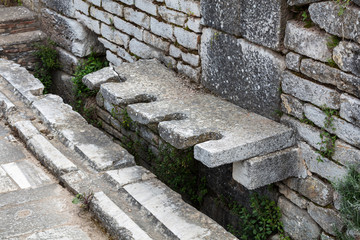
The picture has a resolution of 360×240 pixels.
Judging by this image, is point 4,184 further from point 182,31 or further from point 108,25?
point 108,25

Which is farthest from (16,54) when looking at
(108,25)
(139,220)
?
(139,220)

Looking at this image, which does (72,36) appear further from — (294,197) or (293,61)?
(294,197)

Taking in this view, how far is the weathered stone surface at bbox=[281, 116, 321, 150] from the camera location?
13.1ft

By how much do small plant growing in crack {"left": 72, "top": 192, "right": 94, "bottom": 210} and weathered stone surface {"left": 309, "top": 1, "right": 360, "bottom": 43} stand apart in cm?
207

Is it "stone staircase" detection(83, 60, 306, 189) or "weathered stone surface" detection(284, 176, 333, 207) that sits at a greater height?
"stone staircase" detection(83, 60, 306, 189)

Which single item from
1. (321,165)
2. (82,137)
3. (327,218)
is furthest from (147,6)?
(327,218)

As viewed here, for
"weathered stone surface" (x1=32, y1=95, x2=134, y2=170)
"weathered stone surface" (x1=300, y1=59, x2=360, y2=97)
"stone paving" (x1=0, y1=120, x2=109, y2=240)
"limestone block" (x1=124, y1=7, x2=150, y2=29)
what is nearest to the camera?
"weathered stone surface" (x1=300, y1=59, x2=360, y2=97)

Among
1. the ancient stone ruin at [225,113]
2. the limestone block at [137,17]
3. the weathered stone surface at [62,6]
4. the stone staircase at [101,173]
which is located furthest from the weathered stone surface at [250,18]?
the weathered stone surface at [62,6]

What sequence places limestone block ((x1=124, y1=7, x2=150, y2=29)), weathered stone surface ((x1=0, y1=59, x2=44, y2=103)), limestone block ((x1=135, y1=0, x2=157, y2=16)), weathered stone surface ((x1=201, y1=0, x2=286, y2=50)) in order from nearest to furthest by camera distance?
weathered stone surface ((x1=201, y1=0, x2=286, y2=50)) → limestone block ((x1=135, y1=0, x2=157, y2=16)) → limestone block ((x1=124, y1=7, x2=150, y2=29)) → weathered stone surface ((x1=0, y1=59, x2=44, y2=103))

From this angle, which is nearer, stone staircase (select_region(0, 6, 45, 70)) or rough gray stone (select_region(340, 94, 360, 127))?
rough gray stone (select_region(340, 94, 360, 127))

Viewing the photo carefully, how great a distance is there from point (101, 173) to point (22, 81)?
2.29m

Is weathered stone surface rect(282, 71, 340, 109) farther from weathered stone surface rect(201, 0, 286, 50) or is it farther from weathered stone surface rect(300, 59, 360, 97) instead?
weathered stone surface rect(201, 0, 286, 50)

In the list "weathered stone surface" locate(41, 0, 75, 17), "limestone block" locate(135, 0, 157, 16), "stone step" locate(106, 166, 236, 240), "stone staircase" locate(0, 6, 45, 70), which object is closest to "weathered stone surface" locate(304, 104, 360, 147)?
"stone step" locate(106, 166, 236, 240)

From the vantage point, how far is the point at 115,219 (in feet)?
12.4
